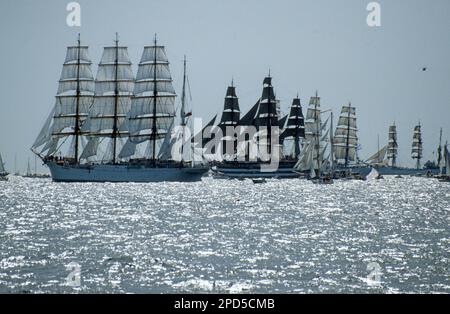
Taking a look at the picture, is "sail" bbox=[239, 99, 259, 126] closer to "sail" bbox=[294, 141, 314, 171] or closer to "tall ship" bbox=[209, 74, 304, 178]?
"tall ship" bbox=[209, 74, 304, 178]

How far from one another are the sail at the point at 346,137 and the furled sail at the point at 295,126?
17.1m

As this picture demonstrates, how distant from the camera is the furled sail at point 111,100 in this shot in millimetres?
127812

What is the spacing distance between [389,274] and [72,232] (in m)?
21.0

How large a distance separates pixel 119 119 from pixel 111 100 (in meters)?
3.99

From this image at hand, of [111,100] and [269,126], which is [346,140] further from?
[111,100]

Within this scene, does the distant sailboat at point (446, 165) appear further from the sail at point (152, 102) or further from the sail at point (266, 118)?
the sail at point (152, 102)

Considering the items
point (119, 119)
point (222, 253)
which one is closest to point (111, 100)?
point (119, 119)

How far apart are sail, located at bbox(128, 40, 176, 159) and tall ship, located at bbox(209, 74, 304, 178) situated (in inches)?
1080

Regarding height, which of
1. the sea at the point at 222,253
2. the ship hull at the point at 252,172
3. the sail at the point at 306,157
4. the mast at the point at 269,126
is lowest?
the sea at the point at 222,253

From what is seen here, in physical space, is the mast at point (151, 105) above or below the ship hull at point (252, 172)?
above

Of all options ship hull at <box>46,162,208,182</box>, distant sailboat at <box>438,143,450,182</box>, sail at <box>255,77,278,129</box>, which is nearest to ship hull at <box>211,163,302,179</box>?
sail at <box>255,77,278,129</box>

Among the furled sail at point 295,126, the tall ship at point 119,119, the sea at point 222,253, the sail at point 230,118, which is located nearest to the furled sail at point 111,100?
the tall ship at point 119,119
